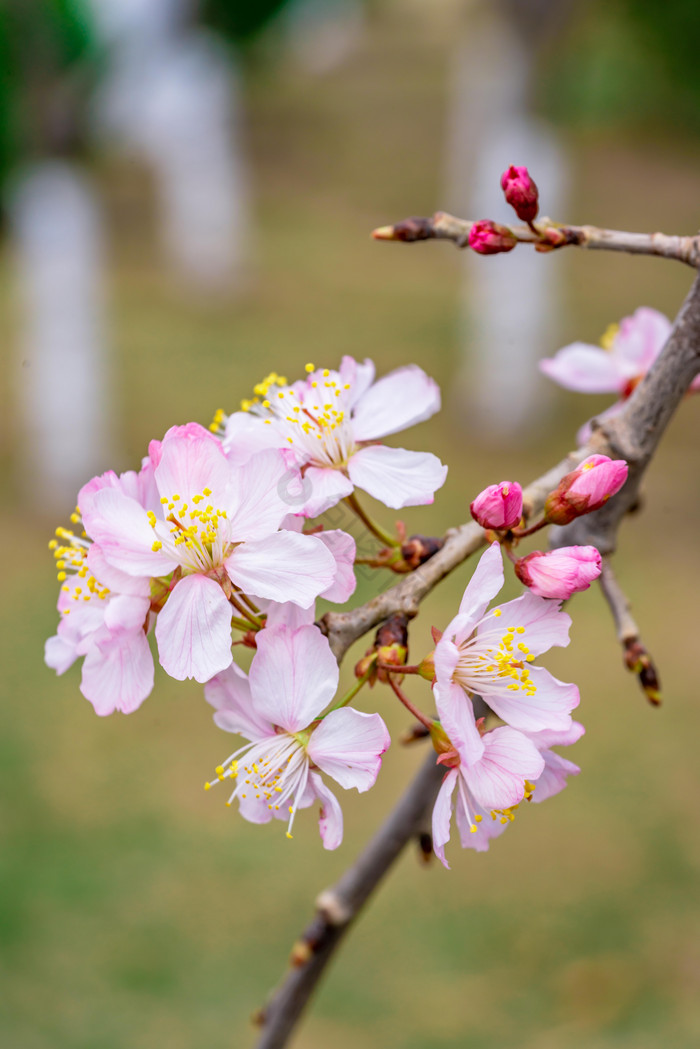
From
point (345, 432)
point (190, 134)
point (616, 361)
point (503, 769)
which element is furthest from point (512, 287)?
point (503, 769)

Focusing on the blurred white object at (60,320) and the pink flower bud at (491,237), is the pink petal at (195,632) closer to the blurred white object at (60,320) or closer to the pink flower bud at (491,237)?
the pink flower bud at (491,237)

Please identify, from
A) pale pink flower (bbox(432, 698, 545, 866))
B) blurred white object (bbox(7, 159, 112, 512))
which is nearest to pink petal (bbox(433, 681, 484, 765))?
pale pink flower (bbox(432, 698, 545, 866))

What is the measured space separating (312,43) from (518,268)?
11039 mm

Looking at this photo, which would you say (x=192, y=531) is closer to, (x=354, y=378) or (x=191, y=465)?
(x=191, y=465)

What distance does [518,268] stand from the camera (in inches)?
254

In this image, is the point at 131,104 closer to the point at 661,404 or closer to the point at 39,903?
the point at 39,903

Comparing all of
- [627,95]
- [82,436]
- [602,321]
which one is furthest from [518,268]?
[627,95]

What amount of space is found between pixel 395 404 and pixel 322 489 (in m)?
0.18

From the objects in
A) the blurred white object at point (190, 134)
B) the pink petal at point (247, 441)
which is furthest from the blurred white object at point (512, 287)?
the pink petal at point (247, 441)

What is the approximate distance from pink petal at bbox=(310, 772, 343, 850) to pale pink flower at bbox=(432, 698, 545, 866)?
76mm

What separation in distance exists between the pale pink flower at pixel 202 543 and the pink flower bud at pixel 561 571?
0.14 metres

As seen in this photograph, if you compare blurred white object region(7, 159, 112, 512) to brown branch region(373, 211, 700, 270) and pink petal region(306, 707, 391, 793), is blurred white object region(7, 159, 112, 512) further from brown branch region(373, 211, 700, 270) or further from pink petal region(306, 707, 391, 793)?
pink petal region(306, 707, 391, 793)

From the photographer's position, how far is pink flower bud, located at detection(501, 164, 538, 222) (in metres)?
0.94

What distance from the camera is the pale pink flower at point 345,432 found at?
0.82 meters
